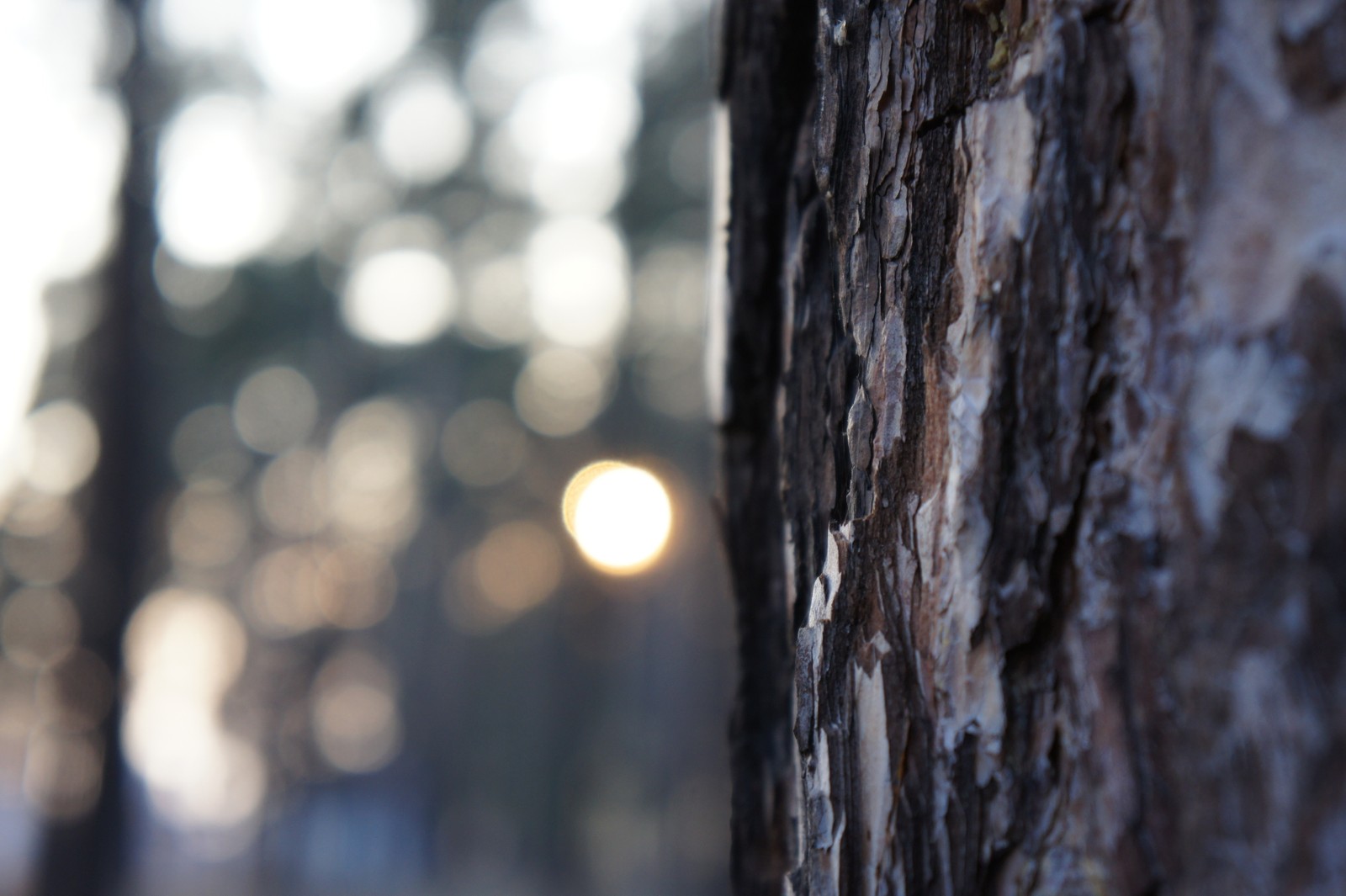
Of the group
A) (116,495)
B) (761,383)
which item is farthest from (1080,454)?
(116,495)

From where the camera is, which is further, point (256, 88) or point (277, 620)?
point (277, 620)

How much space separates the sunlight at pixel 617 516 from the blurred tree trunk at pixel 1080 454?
13.8 metres

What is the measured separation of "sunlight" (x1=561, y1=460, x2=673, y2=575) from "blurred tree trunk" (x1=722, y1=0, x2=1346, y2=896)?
45.2 feet

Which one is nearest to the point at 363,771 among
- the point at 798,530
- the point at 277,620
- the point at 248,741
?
the point at 248,741

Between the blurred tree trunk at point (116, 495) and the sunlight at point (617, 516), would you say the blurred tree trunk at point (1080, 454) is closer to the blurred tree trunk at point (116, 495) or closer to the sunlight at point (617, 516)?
the blurred tree trunk at point (116, 495)

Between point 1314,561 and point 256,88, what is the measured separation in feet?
42.1

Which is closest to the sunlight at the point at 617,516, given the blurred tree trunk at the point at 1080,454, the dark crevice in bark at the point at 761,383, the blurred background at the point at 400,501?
the blurred background at the point at 400,501

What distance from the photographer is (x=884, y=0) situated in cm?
84

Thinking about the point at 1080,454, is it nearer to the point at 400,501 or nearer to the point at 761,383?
the point at 761,383

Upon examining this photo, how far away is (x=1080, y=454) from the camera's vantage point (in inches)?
26.3

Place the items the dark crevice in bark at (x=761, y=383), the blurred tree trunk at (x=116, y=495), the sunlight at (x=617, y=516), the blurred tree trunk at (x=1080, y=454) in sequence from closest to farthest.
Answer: the blurred tree trunk at (x=1080, y=454), the dark crevice in bark at (x=761, y=383), the blurred tree trunk at (x=116, y=495), the sunlight at (x=617, y=516)

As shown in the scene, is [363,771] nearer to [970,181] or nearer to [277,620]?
[277,620]

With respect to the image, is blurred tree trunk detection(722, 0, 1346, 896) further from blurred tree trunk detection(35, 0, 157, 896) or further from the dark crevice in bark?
blurred tree trunk detection(35, 0, 157, 896)

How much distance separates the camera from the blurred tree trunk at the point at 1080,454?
1.85 feet
